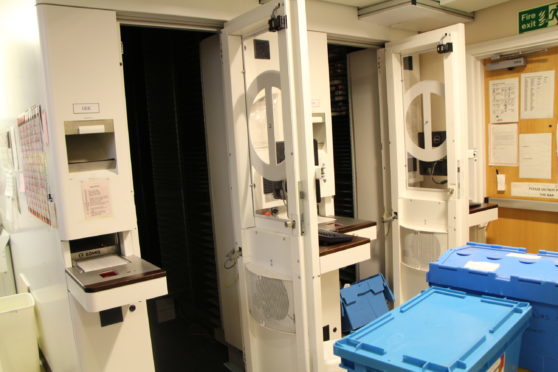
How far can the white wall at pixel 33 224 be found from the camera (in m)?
2.38

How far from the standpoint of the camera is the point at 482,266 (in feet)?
5.75

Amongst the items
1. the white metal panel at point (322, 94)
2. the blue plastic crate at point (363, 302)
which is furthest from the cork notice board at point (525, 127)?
the white metal panel at point (322, 94)

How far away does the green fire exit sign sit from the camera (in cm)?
329

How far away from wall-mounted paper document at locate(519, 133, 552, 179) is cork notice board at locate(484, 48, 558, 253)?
0.08ft

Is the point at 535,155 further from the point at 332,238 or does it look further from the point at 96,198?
the point at 96,198

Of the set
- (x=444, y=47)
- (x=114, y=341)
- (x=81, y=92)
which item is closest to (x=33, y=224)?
(x=114, y=341)

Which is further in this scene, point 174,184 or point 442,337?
point 174,184

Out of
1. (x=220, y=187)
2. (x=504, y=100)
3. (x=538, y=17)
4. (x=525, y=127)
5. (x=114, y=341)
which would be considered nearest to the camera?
(x=114, y=341)

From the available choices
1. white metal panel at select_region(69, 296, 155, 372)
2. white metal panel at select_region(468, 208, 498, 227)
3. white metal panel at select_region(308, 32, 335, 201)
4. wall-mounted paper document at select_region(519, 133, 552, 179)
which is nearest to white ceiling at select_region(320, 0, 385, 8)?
white metal panel at select_region(308, 32, 335, 201)

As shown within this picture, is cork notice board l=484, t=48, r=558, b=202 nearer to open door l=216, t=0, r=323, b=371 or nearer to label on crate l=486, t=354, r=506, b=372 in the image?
open door l=216, t=0, r=323, b=371

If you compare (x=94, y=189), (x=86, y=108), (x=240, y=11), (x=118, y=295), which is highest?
(x=240, y=11)

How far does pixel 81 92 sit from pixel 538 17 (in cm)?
324

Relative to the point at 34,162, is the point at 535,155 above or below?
below

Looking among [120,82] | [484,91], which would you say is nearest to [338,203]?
[484,91]
